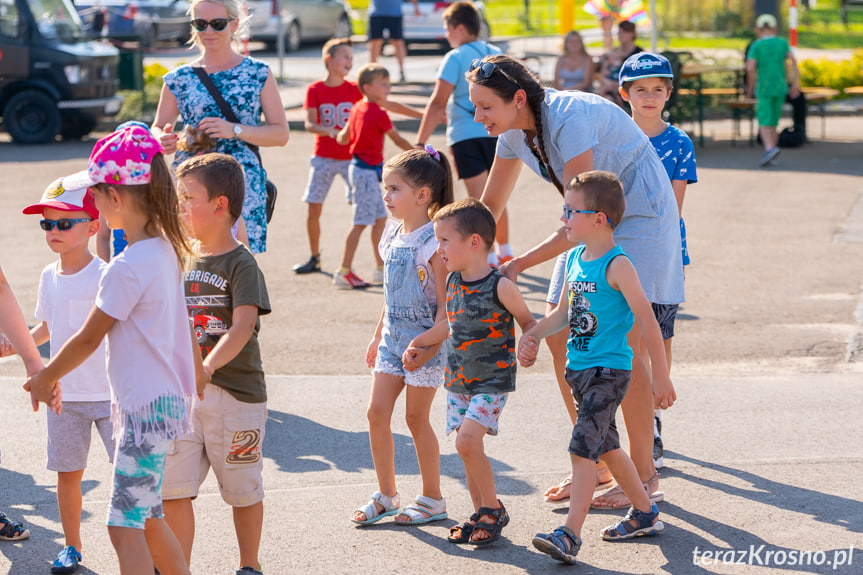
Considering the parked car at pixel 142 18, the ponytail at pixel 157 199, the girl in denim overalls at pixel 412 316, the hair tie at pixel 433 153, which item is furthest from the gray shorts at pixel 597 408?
the parked car at pixel 142 18

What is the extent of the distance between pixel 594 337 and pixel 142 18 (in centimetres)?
2359

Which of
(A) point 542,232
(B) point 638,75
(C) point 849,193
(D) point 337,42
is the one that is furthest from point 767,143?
(B) point 638,75

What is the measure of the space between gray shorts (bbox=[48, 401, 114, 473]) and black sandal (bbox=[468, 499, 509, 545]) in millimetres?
1411

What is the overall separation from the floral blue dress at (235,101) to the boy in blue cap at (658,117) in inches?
73.8

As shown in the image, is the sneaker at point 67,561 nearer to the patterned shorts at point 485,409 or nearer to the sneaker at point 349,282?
the patterned shorts at point 485,409

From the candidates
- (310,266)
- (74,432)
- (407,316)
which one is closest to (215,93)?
(407,316)

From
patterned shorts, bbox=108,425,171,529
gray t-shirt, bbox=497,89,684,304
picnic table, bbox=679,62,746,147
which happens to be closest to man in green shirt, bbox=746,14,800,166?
picnic table, bbox=679,62,746,147

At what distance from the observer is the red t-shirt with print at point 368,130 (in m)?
9.11

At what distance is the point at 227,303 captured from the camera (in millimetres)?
4000

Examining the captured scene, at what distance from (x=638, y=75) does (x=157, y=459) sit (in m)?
2.84

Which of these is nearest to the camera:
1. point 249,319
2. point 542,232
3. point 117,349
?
point 117,349

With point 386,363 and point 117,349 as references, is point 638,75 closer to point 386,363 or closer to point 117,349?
point 386,363

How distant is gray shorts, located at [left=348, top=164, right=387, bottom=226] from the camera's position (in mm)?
9211

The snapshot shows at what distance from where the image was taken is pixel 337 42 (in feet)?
31.4
